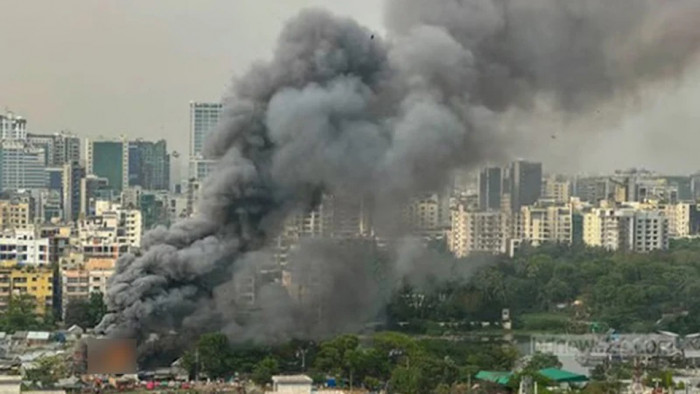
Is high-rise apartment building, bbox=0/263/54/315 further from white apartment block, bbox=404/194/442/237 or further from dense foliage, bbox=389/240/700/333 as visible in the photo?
dense foliage, bbox=389/240/700/333

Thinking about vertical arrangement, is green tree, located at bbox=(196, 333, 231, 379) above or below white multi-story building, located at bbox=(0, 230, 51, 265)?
below

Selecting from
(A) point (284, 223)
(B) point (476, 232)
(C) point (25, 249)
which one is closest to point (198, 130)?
(B) point (476, 232)

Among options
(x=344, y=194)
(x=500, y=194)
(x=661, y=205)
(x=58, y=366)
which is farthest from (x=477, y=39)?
(x=661, y=205)

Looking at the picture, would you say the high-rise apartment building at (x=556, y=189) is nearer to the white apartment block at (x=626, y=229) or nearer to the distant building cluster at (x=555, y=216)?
the distant building cluster at (x=555, y=216)

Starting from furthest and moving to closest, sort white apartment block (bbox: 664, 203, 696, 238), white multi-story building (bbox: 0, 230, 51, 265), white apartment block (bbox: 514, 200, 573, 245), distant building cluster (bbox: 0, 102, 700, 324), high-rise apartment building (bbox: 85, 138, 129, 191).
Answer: high-rise apartment building (bbox: 85, 138, 129, 191) < white apartment block (bbox: 664, 203, 696, 238) < white apartment block (bbox: 514, 200, 573, 245) < white multi-story building (bbox: 0, 230, 51, 265) < distant building cluster (bbox: 0, 102, 700, 324)

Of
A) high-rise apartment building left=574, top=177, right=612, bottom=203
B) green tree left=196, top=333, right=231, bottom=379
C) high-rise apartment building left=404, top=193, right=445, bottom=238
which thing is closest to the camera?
green tree left=196, top=333, right=231, bottom=379

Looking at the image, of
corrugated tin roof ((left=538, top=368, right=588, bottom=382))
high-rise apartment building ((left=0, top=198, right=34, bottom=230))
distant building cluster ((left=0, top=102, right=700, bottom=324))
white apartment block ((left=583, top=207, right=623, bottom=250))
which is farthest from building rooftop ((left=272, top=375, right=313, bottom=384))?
high-rise apartment building ((left=0, top=198, right=34, bottom=230))

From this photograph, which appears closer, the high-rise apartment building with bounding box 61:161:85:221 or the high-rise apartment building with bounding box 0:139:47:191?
the high-rise apartment building with bounding box 61:161:85:221
